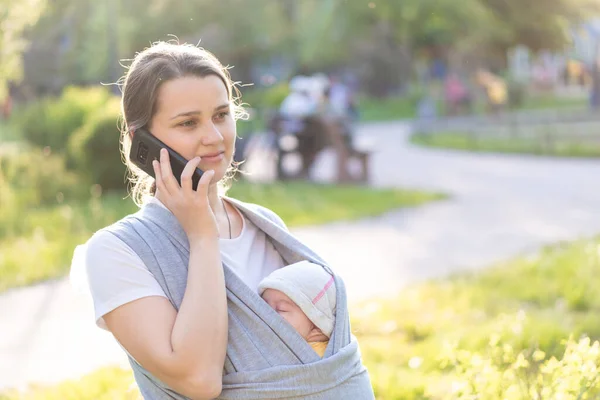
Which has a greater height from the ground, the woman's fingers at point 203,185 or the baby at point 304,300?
the woman's fingers at point 203,185

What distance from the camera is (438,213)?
11539 mm

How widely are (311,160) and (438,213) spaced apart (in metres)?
4.32

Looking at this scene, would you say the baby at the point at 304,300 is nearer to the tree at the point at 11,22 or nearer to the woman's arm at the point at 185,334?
the woman's arm at the point at 185,334

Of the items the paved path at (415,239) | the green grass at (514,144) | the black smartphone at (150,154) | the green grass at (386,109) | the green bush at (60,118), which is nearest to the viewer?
the black smartphone at (150,154)

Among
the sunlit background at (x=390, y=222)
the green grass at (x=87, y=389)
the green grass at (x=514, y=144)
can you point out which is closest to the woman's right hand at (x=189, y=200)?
the sunlit background at (x=390, y=222)

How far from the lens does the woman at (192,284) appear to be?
7.56ft

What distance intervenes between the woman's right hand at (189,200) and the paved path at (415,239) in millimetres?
3082

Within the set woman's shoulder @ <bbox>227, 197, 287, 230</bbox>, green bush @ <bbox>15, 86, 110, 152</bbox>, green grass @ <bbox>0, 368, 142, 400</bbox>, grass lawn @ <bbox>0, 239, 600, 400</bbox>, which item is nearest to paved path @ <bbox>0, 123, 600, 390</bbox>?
green grass @ <bbox>0, 368, 142, 400</bbox>

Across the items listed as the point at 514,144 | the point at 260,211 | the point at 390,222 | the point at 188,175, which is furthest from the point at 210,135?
the point at 514,144

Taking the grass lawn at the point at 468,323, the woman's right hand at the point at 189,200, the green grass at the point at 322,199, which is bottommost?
the green grass at the point at 322,199

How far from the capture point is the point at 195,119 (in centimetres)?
256

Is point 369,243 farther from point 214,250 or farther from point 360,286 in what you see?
point 214,250

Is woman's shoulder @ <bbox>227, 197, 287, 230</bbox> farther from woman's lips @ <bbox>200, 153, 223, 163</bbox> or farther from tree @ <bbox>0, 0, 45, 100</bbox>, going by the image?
tree @ <bbox>0, 0, 45, 100</bbox>

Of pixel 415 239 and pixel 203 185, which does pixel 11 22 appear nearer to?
pixel 415 239
